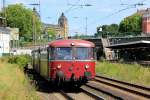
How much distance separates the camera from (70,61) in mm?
25312

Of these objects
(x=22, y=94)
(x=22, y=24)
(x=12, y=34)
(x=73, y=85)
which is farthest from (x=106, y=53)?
(x=22, y=94)

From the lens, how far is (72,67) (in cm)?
2523

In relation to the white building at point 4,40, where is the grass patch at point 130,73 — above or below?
below

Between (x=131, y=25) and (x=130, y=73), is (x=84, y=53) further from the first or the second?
(x=131, y=25)

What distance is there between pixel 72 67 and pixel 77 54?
0.82 meters

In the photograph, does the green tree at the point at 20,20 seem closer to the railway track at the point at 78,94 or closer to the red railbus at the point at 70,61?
the railway track at the point at 78,94

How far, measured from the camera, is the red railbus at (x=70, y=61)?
82.8ft

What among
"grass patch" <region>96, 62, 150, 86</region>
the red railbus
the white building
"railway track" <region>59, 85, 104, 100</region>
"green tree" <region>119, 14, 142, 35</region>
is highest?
"green tree" <region>119, 14, 142, 35</region>

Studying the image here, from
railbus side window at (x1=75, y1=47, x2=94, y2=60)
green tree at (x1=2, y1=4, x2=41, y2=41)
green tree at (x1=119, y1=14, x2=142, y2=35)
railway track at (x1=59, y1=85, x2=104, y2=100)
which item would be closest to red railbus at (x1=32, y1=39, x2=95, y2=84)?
railbus side window at (x1=75, y1=47, x2=94, y2=60)

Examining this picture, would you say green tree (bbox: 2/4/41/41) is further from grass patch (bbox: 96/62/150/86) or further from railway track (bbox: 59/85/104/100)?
railway track (bbox: 59/85/104/100)

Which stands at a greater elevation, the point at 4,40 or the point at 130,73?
the point at 4,40

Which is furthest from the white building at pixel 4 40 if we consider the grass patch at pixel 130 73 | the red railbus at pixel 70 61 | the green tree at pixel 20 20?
the red railbus at pixel 70 61

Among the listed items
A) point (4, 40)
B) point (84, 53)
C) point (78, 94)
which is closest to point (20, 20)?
point (4, 40)

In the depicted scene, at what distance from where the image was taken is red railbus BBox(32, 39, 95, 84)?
25250 mm
